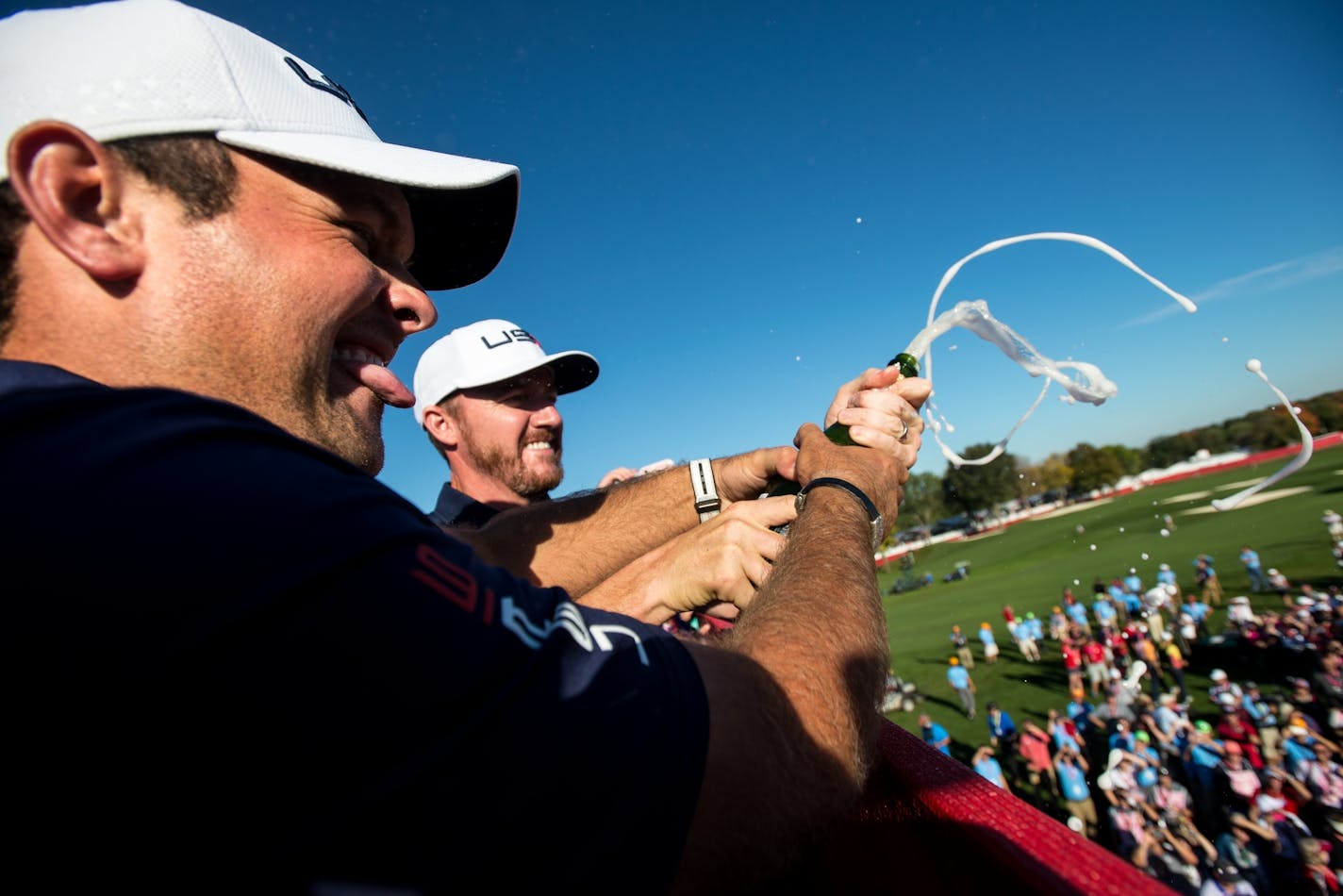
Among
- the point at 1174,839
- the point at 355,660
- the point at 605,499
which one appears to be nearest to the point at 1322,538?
the point at 1174,839

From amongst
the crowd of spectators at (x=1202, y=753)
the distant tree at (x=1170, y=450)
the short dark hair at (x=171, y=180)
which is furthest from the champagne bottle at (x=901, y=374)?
the distant tree at (x=1170, y=450)

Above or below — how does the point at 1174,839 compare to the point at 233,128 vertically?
below

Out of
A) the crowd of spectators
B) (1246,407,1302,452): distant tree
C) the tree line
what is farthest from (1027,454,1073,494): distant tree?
the crowd of spectators

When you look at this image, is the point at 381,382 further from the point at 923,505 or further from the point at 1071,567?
the point at 923,505

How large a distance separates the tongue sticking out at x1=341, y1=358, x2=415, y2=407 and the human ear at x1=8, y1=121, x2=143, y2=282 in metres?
0.67

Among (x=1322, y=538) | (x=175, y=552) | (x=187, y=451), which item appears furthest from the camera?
(x=1322, y=538)

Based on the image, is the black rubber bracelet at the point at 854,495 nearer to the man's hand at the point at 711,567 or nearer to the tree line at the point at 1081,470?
the man's hand at the point at 711,567

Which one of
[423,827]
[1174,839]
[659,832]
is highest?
[423,827]

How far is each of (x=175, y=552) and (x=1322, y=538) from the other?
4457cm

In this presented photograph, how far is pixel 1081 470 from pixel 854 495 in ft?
278

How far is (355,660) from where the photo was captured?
2.58 ft

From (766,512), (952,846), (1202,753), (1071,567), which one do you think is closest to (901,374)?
(766,512)

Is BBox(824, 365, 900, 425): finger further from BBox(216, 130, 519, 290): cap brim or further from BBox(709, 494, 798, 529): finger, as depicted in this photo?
BBox(216, 130, 519, 290): cap brim

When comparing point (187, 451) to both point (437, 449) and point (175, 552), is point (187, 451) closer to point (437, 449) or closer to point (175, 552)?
point (175, 552)
